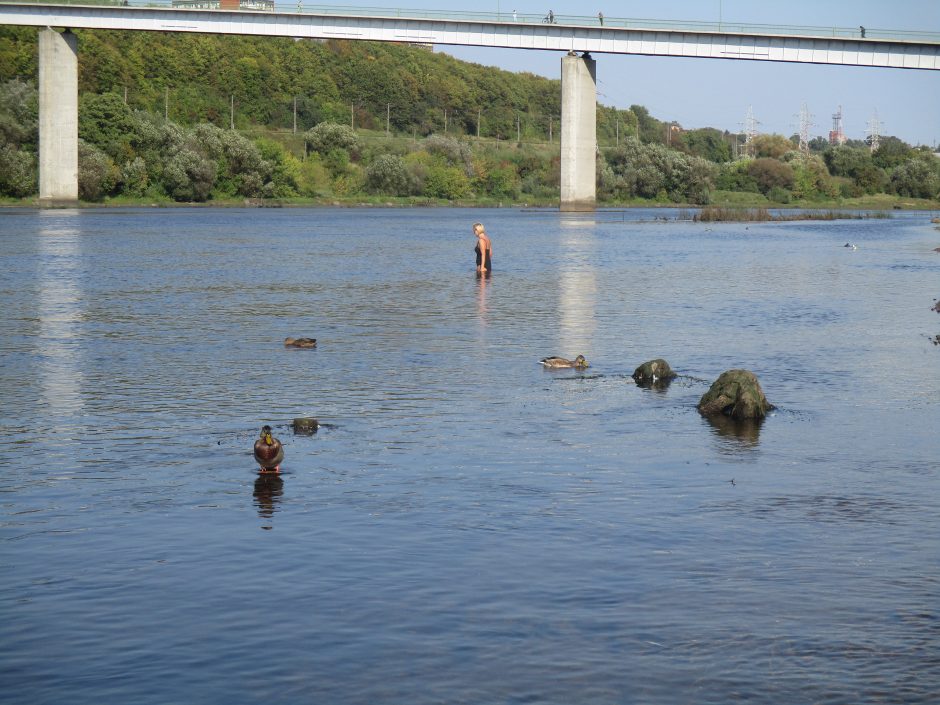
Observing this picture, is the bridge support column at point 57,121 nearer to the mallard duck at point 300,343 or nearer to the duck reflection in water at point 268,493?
the mallard duck at point 300,343

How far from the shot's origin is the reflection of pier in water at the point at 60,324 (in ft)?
59.9

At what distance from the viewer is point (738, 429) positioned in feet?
52.9

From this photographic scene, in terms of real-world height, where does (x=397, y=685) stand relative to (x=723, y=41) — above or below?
below

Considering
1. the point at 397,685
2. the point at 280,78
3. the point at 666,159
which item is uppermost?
the point at 280,78

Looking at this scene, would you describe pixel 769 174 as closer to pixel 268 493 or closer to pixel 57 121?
pixel 57 121

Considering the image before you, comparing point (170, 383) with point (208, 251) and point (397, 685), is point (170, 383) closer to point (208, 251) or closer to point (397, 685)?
point (397, 685)

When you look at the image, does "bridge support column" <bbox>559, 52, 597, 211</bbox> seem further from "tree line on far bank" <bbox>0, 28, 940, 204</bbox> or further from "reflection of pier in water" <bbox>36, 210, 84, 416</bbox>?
"reflection of pier in water" <bbox>36, 210, 84, 416</bbox>

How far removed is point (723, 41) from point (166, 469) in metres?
93.3

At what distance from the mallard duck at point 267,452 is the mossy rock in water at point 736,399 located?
249 inches

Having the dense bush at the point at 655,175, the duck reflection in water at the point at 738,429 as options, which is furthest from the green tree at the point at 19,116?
the duck reflection in water at the point at 738,429

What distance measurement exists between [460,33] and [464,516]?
94724mm

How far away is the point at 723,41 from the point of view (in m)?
101

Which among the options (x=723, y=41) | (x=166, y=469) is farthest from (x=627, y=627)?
(x=723, y=41)

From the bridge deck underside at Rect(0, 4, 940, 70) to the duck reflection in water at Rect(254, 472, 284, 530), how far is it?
91.6m
